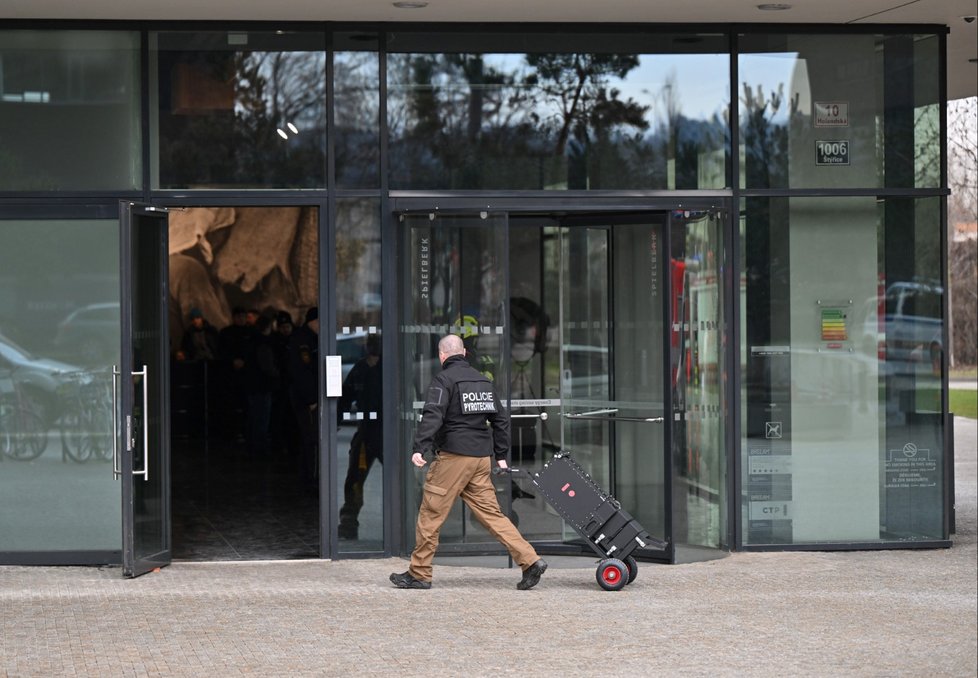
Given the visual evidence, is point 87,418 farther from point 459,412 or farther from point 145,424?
point 459,412

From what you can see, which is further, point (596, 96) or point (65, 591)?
point (596, 96)

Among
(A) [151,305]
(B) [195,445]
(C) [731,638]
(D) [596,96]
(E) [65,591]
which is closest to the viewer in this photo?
(C) [731,638]

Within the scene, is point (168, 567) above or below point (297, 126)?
below

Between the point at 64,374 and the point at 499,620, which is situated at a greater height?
the point at 64,374

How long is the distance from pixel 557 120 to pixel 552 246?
1.02m

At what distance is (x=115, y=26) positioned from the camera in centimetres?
1105

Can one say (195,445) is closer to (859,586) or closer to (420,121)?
(420,121)

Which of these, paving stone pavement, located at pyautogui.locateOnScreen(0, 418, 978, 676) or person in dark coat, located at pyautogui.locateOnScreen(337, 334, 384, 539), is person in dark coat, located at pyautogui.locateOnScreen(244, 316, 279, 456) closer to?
person in dark coat, located at pyautogui.locateOnScreen(337, 334, 384, 539)

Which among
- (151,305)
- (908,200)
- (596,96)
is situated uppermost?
(596,96)

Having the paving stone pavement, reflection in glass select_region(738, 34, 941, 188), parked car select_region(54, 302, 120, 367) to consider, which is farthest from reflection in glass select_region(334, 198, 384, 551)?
reflection in glass select_region(738, 34, 941, 188)

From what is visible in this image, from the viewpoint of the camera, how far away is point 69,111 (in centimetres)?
1109

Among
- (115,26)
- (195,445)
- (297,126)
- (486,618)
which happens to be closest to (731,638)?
(486,618)

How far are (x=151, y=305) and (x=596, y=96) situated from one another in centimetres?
376

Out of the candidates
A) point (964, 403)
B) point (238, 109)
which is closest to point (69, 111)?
point (238, 109)
